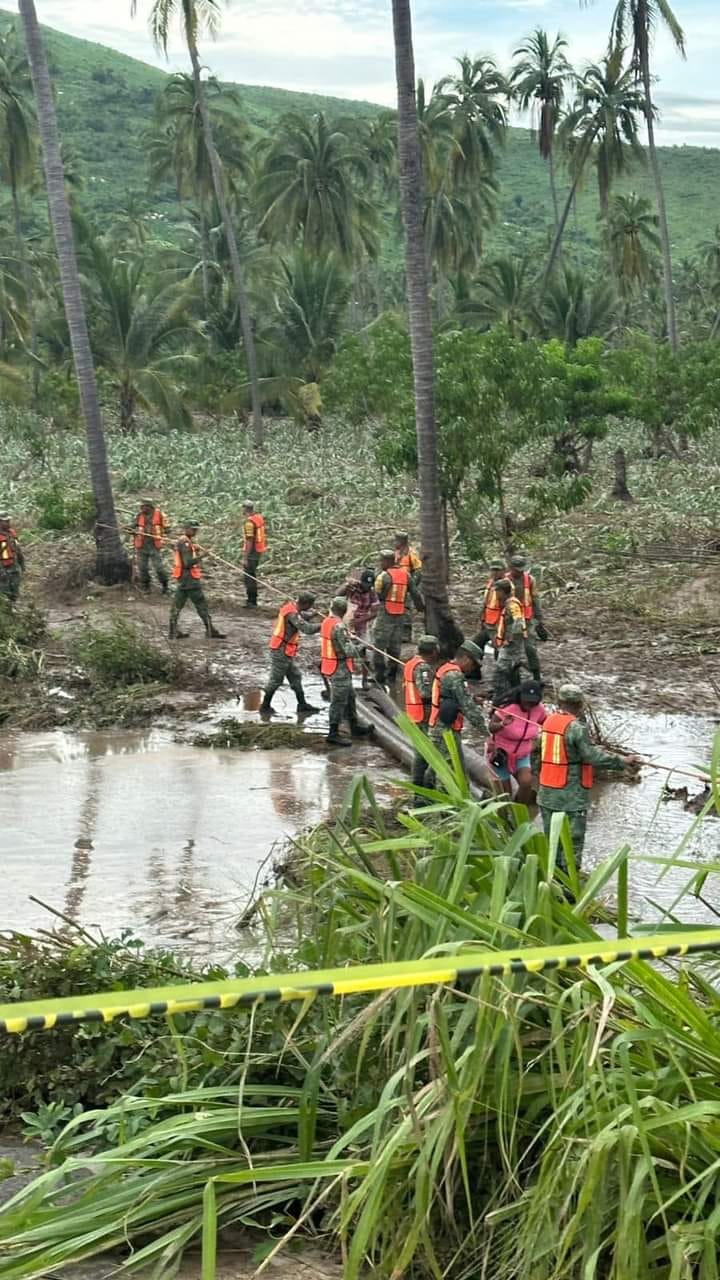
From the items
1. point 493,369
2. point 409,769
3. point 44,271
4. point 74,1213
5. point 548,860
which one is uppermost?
point 44,271

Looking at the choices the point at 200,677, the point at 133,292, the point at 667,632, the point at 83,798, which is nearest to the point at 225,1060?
the point at 83,798

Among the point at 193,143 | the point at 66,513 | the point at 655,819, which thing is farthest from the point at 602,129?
the point at 655,819

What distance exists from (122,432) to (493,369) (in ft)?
72.3

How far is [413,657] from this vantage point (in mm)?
16438

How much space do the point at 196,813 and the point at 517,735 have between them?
279 cm

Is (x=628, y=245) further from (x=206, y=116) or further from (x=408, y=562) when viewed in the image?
(x=408, y=562)

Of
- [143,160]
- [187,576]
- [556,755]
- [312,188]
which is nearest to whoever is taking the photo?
[556,755]

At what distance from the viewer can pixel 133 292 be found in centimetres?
3722

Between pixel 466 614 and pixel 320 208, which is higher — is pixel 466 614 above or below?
below

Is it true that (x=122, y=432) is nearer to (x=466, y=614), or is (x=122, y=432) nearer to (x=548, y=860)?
(x=466, y=614)

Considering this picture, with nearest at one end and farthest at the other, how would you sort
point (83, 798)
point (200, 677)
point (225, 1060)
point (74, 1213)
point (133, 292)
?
point (74, 1213), point (225, 1060), point (83, 798), point (200, 677), point (133, 292)

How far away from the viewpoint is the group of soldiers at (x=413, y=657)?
10.1 meters

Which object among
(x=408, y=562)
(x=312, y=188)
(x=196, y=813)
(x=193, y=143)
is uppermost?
(x=193, y=143)

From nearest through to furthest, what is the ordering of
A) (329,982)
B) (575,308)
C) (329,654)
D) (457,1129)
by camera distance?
(329,982) → (457,1129) → (329,654) → (575,308)
